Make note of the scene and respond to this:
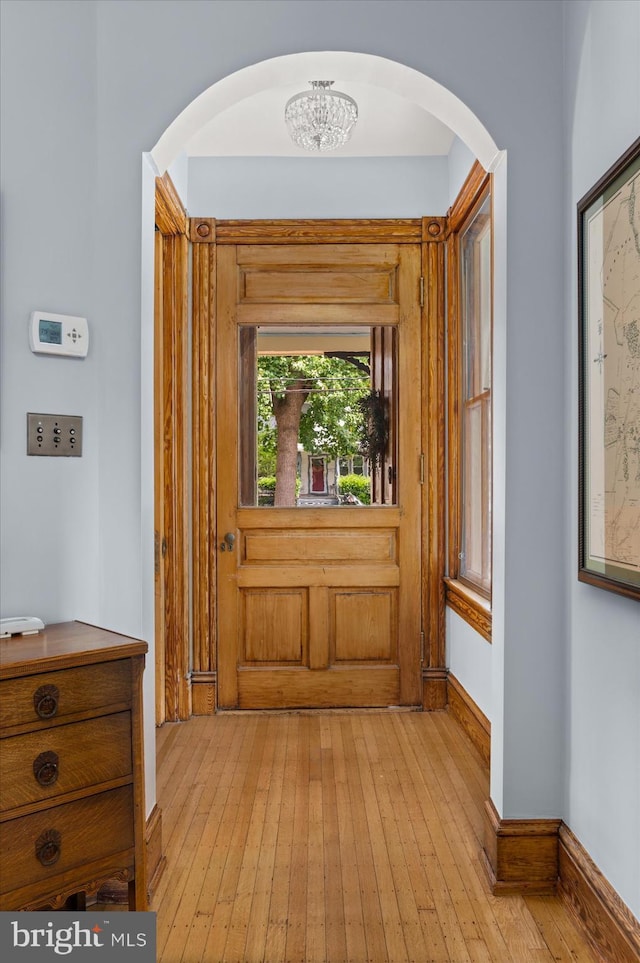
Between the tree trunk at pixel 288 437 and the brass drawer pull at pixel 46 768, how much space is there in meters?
2.15

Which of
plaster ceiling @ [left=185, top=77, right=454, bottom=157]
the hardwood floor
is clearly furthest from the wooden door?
plaster ceiling @ [left=185, top=77, right=454, bottom=157]

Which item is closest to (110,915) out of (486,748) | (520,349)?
(486,748)

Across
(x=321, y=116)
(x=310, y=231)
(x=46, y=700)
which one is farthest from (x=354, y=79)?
(x=46, y=700)

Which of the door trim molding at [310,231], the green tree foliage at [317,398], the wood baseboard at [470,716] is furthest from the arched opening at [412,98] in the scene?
the green tree foliage at [317,398]

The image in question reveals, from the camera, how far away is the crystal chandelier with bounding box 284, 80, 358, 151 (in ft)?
9.36

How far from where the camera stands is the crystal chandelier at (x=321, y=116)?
2.85m

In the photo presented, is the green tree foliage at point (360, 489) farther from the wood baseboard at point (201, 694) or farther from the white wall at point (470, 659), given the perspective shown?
the wood baseboard at point (201, 694)

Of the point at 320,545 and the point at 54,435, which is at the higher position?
the point at 54,435

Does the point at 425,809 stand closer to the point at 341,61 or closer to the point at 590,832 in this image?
the point at 590,832

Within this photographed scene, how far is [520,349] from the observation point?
2.08 meters

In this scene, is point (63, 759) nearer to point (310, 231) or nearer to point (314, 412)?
point (314, 412)

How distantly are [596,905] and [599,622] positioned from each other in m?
0.69

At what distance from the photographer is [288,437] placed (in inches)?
142

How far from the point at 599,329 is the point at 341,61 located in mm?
1112
